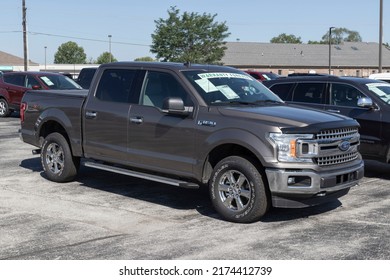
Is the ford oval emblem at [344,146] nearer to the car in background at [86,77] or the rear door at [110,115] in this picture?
the rear door at [110,115]

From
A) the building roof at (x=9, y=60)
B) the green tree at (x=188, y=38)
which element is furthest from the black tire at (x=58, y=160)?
the building roof at (x=9, y=60)

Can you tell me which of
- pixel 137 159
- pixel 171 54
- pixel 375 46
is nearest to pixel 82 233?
pixel 137 159

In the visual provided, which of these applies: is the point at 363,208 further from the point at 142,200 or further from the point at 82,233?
the point at 82,233

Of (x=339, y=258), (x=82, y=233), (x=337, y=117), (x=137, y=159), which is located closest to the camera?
(x=339, y=258)

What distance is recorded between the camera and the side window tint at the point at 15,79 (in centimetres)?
2005

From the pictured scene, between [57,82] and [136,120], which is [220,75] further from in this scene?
[57,82]

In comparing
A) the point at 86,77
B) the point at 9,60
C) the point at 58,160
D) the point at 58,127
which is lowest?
the point at 58,160

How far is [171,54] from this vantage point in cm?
6144

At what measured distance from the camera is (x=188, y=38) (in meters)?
62.1

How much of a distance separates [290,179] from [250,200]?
0.53 meters

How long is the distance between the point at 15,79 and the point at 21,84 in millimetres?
469

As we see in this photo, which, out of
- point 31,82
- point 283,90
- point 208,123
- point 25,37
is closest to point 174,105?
point 208,123

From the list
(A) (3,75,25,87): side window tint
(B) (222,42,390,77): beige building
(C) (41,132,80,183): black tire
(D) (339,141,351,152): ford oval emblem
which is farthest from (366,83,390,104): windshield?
(B) (222,42,390,77): beige building

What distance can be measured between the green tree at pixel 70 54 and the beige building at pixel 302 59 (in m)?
87.9
